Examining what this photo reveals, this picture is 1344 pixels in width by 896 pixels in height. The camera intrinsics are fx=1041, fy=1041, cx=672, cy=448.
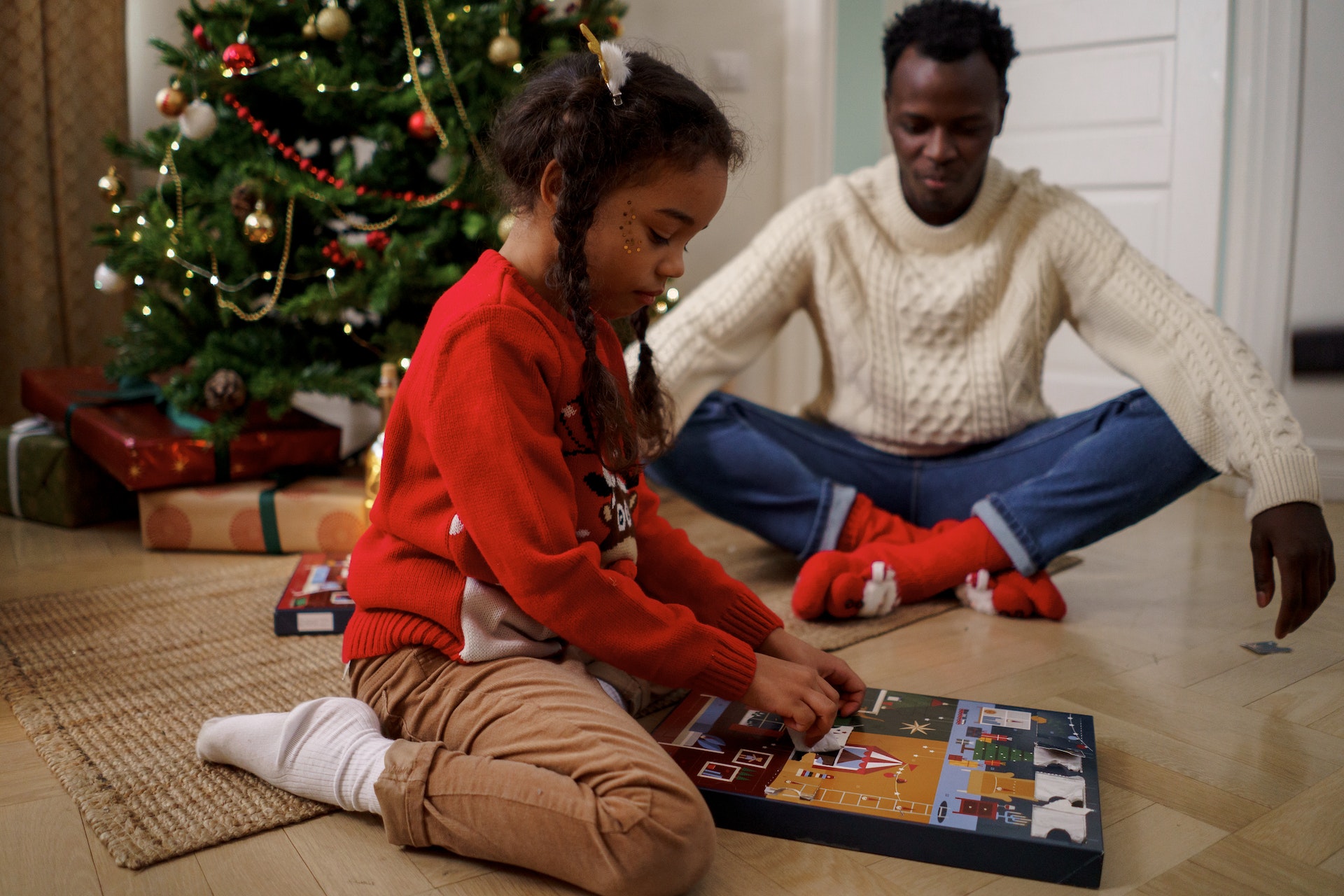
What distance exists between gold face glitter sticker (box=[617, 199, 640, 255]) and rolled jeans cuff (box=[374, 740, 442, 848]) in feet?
1.30

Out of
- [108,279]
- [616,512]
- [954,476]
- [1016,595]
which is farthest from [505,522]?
[108,279]

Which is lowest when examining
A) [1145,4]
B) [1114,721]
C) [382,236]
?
[1114,721]

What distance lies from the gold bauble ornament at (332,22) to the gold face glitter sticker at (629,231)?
99cm

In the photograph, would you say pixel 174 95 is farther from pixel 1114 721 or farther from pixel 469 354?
pixel 1114 721

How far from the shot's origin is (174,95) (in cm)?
158

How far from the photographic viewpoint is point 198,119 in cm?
157

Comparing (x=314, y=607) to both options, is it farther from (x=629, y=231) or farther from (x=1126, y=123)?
(x=1126, y=123)

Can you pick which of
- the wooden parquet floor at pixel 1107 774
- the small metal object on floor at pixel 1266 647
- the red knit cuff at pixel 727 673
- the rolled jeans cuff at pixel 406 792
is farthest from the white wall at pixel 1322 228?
the rolled jeans cuff at pixel 406 792

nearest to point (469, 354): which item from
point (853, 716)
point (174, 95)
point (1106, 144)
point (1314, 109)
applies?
point (853, 716)

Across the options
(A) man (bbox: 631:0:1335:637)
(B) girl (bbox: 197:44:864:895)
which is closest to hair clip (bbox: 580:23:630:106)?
(B) girl (bbox: 197:44:864:895)

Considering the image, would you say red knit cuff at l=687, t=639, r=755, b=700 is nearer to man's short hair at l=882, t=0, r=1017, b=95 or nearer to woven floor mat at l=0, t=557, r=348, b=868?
woven floor mat at l=0, t=557, r=348, b=868

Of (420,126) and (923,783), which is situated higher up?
(420,126)

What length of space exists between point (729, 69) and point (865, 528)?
1350 mm

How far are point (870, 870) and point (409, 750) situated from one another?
1.14 ft
